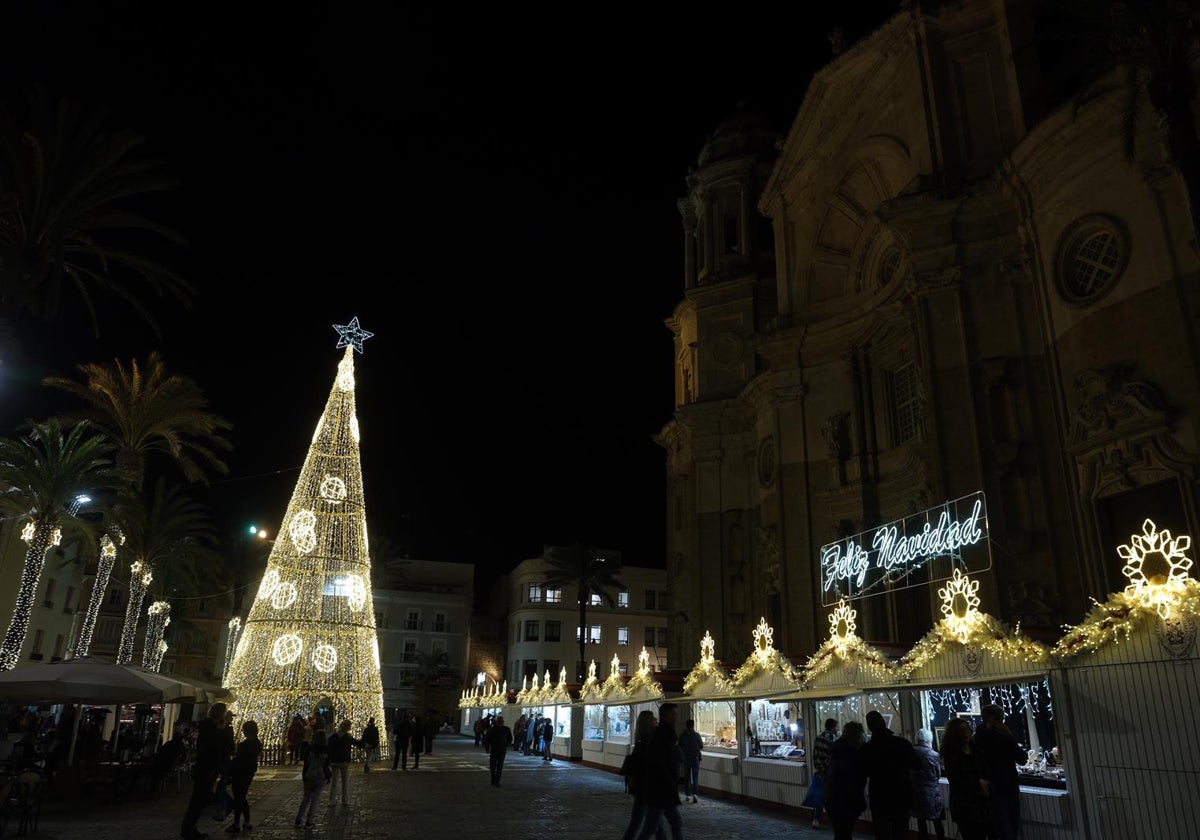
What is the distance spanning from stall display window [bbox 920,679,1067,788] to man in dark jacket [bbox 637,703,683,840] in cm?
596

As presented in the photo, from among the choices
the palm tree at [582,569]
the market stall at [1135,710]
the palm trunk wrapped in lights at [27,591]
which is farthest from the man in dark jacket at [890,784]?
the palm tree at [582,569]

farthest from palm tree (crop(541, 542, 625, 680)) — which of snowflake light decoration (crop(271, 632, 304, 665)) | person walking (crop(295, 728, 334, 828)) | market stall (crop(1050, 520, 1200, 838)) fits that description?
market stall (crop(1050, 520, 1200, 838))

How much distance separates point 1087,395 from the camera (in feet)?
58.0

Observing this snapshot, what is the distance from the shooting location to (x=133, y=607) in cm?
3275

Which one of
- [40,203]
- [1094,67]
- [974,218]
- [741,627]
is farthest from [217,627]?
[1094,67]

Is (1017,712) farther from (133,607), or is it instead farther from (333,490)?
(133,607)

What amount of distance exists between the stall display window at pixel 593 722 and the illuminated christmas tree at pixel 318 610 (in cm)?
841

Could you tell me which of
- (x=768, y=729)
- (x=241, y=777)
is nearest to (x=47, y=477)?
(x=241, y=777)

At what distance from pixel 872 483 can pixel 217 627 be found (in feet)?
188

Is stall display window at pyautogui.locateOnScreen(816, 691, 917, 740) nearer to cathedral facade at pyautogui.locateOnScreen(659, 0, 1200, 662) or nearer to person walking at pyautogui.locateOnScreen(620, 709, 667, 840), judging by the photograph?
cathedral facade at pyautogui.locateOnScreen(659, 0, 1200, 662)

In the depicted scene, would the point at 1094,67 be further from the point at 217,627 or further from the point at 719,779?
the point at 217,627

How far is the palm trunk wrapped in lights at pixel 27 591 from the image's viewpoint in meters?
22.9

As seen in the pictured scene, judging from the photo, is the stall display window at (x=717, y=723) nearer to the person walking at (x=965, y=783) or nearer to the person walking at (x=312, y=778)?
the person walking at (x=312, y=778)

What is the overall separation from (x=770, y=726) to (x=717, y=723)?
2.49m
